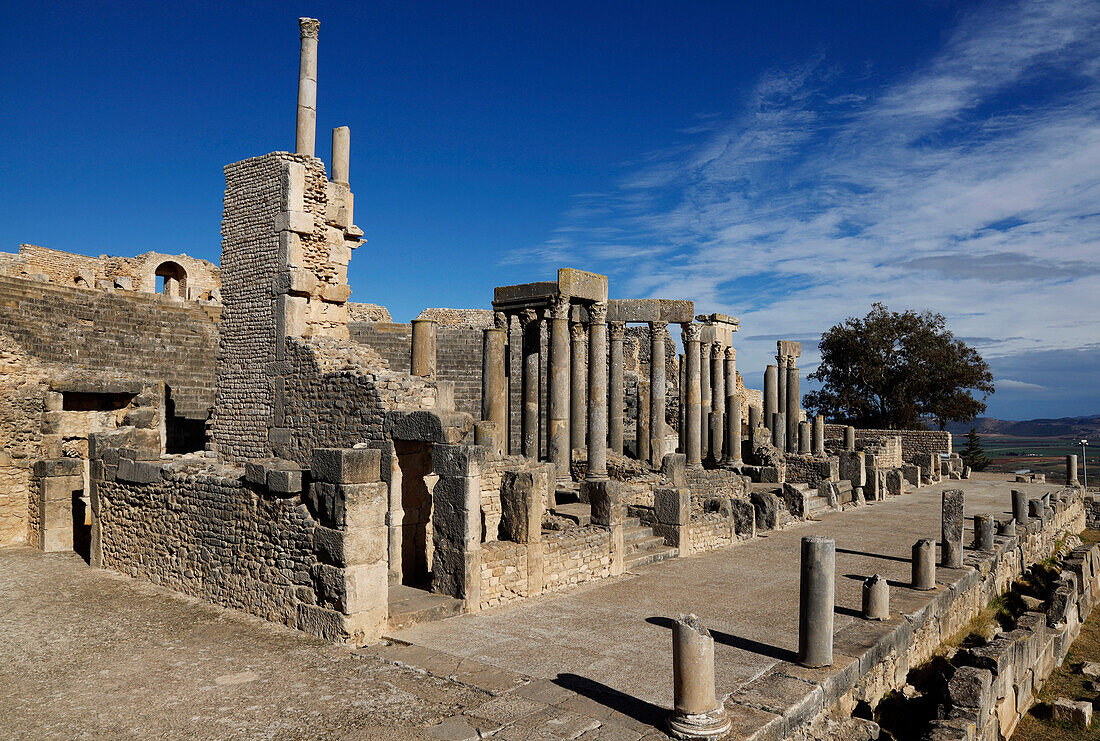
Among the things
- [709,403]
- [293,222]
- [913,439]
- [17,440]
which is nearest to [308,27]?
[293,222]

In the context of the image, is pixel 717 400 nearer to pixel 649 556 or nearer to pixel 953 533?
pixel 953 533

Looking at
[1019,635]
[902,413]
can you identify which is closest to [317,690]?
[1019,635]

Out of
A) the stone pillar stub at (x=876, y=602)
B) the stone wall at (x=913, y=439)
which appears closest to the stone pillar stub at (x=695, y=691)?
the stone pillar stub at (x=876, y=602)

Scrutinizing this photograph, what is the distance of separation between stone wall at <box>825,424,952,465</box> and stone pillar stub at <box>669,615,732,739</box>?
32.8 metres

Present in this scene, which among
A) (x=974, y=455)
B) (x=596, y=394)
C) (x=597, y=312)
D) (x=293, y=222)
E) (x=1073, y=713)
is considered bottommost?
(x=1073, y=713)

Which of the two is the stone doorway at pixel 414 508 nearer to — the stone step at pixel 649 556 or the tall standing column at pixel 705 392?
the stone step at pixel 649 556

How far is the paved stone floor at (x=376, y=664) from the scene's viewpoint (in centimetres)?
625

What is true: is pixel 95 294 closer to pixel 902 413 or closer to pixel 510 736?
pixel 510 736

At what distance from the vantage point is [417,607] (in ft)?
30.6

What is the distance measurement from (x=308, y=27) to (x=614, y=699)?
51.4 feet

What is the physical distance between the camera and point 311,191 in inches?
561

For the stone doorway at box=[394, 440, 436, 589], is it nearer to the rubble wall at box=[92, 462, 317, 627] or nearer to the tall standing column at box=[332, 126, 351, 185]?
the rubble wall at box=[92, 462, 317, 627]

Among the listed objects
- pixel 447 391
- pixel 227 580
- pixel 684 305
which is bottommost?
pixel 227 580

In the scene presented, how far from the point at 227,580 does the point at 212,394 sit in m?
14.1
